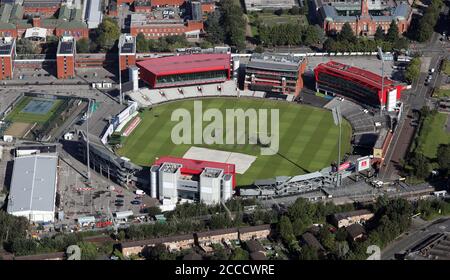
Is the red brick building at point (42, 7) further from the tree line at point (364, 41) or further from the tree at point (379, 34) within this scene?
the tree at point (379, 34)

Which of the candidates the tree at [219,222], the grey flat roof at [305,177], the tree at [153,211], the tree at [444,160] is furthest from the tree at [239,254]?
the tree at [444,160]

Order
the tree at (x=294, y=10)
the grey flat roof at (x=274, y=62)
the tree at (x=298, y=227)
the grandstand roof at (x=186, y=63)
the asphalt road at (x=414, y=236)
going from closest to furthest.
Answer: the asphalt road at (x=414, y=236) < the tree at (x=298, y=227) < the grey flat roof at (x=274, y=62) < the grandstand roof at (x=186, y=63) < the tree at (x=294, y=10)

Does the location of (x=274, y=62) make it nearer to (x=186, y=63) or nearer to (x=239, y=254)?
(x=186, y=63)

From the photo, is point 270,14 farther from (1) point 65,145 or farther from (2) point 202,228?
(2) point 202,228

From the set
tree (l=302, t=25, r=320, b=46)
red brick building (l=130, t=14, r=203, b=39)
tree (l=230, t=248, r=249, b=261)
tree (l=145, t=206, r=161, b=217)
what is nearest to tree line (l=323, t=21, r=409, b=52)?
tree (l=302, t=25, r=320, b=46)

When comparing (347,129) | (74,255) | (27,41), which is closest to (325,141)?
(347,129)

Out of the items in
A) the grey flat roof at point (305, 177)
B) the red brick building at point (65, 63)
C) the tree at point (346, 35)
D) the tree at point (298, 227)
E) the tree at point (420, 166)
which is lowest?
the tree at point (298, 227)

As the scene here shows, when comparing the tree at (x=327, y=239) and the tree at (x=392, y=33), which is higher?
the tree at (x=392, y=33)

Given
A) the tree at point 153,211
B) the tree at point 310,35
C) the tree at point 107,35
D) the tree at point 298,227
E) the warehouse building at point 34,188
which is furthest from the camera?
the tree at point 310,35
